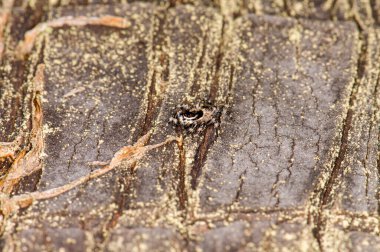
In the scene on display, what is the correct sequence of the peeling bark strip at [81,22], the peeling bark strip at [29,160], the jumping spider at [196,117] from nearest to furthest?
the peeling bark strip at [29,160] < the jumping spider at [196,117] < the peeling bark strip at [81,22]

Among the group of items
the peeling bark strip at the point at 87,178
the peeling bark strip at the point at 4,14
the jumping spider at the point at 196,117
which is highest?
the peeling bark strip at the point at 4,14

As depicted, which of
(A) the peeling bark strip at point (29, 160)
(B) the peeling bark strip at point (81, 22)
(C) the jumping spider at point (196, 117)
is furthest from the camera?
(B) the peeling bark strip at point (81, 22)

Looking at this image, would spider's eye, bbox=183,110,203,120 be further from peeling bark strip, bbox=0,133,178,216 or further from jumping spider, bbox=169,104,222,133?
peeling bark strip, bbox=0,133,178,216

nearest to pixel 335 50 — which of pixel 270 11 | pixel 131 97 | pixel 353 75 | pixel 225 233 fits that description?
pixel 353 75

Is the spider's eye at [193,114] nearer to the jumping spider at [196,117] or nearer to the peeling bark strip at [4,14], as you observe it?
the jumping spider at [196,117]

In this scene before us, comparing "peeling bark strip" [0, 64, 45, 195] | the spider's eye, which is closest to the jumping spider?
the spider's eye

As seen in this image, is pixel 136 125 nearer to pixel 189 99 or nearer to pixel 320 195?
pixel 189 99

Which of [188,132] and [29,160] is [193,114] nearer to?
[188,132]

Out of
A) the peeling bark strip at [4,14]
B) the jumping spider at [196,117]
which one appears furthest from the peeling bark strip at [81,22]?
the jumping spider at [196,117]
